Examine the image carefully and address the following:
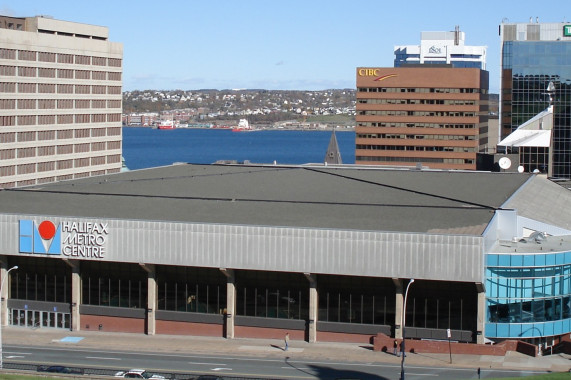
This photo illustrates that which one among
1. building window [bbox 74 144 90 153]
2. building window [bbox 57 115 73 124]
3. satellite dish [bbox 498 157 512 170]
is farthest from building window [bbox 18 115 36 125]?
satellite dish [bbox 498 157 512 170]

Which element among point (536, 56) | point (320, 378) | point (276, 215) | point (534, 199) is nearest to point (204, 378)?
point (320, 378)

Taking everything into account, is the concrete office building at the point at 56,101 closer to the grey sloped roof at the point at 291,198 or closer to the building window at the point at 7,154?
the building window at the point at 7,154

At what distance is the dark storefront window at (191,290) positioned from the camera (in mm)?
74500

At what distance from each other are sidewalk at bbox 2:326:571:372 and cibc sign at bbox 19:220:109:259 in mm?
5850

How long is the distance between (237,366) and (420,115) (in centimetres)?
11660

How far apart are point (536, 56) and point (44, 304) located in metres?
114

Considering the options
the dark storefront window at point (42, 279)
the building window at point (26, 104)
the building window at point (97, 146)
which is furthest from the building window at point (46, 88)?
the dark storefront window at point (42, 279)

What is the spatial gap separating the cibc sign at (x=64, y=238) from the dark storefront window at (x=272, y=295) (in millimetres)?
10047

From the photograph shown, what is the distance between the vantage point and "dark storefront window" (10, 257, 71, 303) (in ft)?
254

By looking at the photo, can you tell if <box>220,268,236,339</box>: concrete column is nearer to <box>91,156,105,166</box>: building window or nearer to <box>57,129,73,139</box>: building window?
<box>57,129,73,139</box>: building window

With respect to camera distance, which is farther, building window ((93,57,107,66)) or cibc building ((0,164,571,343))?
building window ((93,57,107,66))

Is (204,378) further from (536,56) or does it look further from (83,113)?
(536,56)

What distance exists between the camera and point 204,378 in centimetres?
5656

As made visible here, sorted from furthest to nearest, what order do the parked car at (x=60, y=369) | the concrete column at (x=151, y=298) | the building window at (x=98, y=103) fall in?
the building window at (x=98, y=103) → the concrete column at (x=151, y=298) → the parked car at (x=60, y=369)
